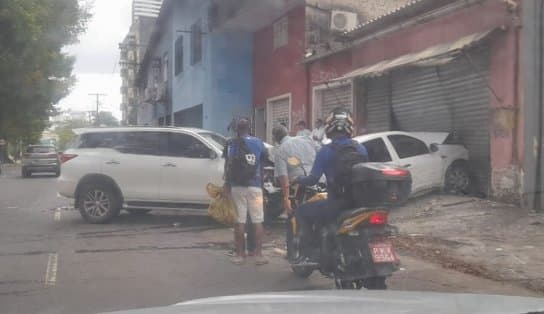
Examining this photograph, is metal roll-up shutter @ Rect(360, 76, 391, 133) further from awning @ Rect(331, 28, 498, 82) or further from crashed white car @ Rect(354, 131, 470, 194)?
crashed white car @ Rect(354, 131, 470, 194)

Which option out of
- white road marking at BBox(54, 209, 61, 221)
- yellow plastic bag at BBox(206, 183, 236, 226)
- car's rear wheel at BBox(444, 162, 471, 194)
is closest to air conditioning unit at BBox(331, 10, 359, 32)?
car's rear wheel at BBox(444, 162, 471, 194)

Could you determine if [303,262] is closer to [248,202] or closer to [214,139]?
[248,202]

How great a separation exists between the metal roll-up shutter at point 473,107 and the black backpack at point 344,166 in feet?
21.1

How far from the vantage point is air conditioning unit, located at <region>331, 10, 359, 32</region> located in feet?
57.7

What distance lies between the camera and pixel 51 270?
7160mm

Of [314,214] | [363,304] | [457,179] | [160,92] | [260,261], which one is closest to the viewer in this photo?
[363,304]

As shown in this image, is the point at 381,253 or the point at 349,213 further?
the point at 349,213

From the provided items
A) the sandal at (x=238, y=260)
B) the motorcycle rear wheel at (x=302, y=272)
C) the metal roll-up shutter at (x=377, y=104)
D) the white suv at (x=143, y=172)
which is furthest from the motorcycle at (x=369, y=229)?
the metal roll-up shutter at (x=377, y=104)

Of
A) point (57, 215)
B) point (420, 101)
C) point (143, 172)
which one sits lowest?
point (57, 215)

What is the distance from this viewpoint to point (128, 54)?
240 feet

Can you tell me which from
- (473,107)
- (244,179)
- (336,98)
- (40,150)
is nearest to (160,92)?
(40,150)

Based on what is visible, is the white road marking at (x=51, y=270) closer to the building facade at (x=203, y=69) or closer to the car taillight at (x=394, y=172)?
the car taillight at (x=394, y=172)

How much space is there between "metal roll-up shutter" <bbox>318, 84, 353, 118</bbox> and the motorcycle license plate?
434 inches

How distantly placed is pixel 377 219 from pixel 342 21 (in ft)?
43.6
